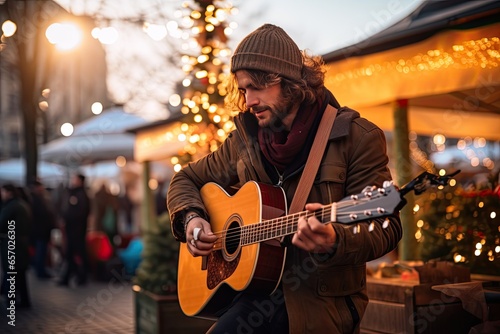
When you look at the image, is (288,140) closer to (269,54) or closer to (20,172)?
(269,54)

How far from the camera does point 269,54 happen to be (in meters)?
3.37

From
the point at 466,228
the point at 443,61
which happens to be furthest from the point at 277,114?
the point at 443,61

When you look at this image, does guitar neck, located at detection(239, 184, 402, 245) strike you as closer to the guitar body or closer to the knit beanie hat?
the guitar body

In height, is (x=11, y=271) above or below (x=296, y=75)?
below

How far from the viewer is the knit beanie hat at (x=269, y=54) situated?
336 cm

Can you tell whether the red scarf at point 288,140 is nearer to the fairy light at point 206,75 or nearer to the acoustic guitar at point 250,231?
the acoustic guitar at point 250,231

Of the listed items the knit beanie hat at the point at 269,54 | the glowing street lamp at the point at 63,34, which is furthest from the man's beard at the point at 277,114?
the glowing street lamp at the point at 63,34

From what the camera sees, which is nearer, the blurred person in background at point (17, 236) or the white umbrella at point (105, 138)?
the blurred person in background at point (17, 236)

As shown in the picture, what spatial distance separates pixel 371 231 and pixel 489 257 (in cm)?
257

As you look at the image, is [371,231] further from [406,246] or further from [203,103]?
[203,103]

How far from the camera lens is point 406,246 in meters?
6.62

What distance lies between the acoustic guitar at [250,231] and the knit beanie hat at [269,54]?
1.77 ft

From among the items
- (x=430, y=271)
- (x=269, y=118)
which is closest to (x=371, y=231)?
(x=269, y=118)

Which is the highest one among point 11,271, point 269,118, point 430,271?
point 269,118
